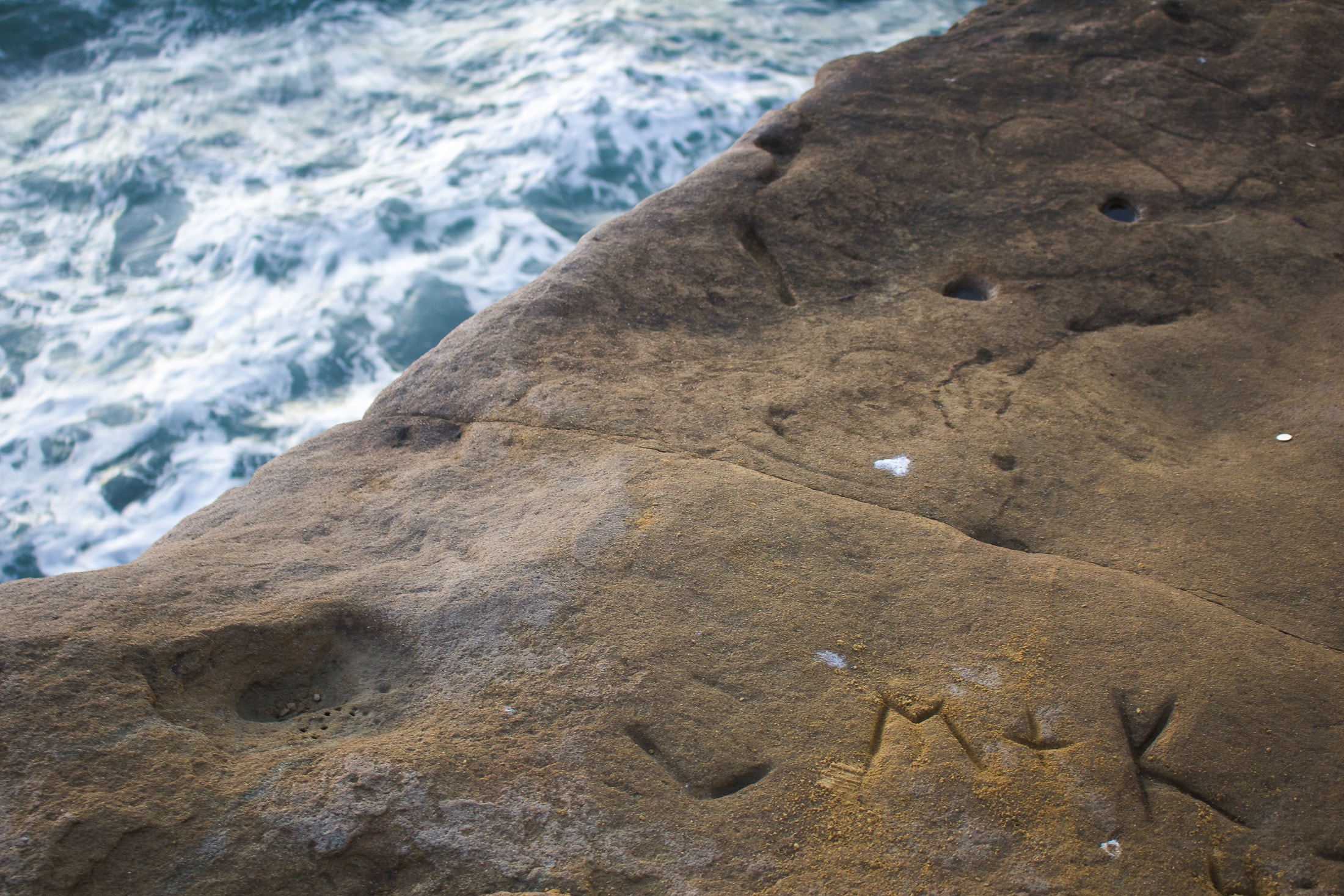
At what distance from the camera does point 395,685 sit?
2211 mm

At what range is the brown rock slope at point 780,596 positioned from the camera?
6.22ft

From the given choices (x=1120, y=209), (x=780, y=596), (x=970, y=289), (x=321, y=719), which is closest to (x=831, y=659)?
(x=780, y=596)

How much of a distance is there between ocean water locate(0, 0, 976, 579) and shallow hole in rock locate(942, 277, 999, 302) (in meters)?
3.95

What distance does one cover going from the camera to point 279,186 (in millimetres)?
7793

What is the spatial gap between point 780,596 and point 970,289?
5.63 ft

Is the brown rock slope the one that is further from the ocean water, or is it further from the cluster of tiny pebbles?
the ocean water

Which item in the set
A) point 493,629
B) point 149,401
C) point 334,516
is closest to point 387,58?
point 149,401

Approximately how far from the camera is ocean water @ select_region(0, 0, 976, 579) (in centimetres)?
580

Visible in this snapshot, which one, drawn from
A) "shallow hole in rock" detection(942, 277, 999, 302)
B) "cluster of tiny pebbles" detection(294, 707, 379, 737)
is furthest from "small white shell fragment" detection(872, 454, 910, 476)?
"cluster of tiny pebbles" detection(294, 707, 379, 737)

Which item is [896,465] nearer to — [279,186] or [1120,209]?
[1120,209]

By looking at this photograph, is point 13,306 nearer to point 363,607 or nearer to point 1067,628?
point 363,607

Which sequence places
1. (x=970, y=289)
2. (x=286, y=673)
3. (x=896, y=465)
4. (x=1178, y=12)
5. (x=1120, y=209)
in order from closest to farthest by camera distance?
1. (x=286, y=673)
2. (x=896, y=465)
3. (x=970, y=289)
4. (x=1120, y=209)
5. (x=1178, y=12)

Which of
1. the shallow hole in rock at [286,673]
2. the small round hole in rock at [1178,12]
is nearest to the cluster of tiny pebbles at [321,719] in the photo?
the shallow hole in rock at [286,673]

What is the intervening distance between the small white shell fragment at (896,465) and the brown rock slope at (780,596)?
47 mm
